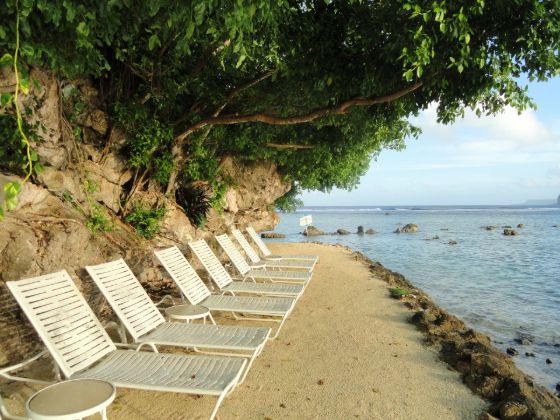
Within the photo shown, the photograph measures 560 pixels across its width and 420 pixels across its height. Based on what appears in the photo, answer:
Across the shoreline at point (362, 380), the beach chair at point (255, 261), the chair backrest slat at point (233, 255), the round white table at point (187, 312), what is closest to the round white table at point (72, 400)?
the shoreline at point (362, 380)

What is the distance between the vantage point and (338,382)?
4090 millimetres

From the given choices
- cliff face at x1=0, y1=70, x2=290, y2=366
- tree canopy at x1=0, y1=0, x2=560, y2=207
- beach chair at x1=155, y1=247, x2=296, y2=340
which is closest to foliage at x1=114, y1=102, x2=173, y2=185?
tree canopy at x1=0, y1=0, x2=560, y2=207

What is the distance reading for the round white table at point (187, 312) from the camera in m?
4.65

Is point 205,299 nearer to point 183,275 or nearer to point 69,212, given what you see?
point 183,275

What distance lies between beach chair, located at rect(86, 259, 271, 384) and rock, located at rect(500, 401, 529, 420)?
6.55ft

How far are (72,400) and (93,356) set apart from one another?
2.78 feet

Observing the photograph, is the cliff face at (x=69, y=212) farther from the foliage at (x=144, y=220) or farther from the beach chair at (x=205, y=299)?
the beach chair at (x=205, y=299)

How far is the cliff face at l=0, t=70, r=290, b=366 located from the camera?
4.40m

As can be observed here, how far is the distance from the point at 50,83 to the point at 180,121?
2.53 metres

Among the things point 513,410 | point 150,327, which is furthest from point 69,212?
point 513,410

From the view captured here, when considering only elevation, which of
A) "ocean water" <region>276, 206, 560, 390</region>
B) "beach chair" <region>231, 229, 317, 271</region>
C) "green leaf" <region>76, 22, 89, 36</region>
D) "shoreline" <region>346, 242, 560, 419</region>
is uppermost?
"green leaf" <region>76, 22, 89, 36</region>

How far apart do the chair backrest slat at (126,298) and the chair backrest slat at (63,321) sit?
0.40 metres

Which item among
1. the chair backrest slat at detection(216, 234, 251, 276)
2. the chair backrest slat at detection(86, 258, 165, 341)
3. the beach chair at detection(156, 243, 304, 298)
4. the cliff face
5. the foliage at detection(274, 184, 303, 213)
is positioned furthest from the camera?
the foliage at detection(274, 184, 303, 213)

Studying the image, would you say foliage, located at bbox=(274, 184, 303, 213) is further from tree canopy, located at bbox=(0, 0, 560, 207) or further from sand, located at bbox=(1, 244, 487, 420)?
sand, located at bbox=(1, 244, 487, 420)
